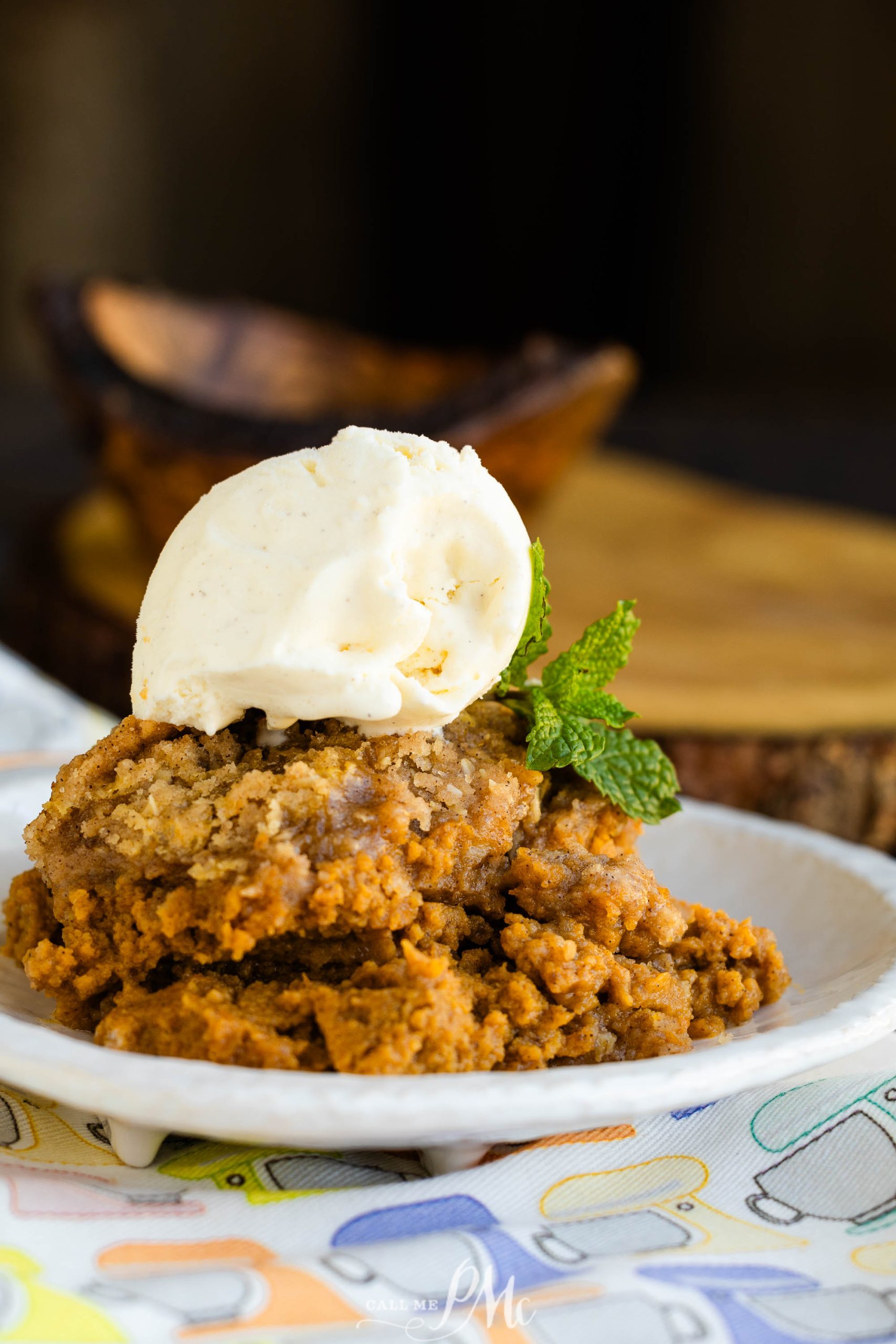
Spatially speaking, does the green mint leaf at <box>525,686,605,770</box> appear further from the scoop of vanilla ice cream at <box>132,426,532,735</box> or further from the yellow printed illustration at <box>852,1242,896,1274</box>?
the yellow printed illustration at <box>852,1242,896,1274</box>

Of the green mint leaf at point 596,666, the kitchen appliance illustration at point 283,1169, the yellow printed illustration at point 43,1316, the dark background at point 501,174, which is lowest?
the kitchen appliance illustration at point 283,1169

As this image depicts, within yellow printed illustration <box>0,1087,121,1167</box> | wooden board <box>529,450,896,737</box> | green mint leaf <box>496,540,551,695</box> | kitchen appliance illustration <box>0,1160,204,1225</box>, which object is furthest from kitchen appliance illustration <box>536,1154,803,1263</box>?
wooden board <box>529,450,896,737</box>

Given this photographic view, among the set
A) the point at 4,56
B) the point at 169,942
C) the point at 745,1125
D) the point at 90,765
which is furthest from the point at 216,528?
the point at 4,56

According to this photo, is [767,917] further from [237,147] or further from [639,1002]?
[237,147]

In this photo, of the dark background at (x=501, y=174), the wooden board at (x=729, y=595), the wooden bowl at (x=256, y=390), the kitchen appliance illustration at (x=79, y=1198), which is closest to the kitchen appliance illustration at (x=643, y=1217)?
the kitchen appliance illustration at (x=79, y=1198)

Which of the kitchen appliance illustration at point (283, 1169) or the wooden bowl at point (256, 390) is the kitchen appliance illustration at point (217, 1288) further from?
the wooden bowl at point (256, 390)

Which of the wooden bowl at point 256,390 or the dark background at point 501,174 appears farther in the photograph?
the dark background at point 501,174

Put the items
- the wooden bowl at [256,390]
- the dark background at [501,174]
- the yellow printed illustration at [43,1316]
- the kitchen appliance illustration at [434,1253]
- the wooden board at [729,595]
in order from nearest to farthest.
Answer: the yellow printed illustration at [43,1316] < the kitchen appliance illustration at [434,1253] < the wooden board at [729,595] < the wooden bowl at [256,390] < the dark background at [501,174]

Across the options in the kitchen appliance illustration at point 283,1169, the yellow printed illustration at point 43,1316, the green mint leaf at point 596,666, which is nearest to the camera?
the yellow printed illustration at point 43,1316

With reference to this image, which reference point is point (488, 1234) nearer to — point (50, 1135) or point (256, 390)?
point (50, 1135)
